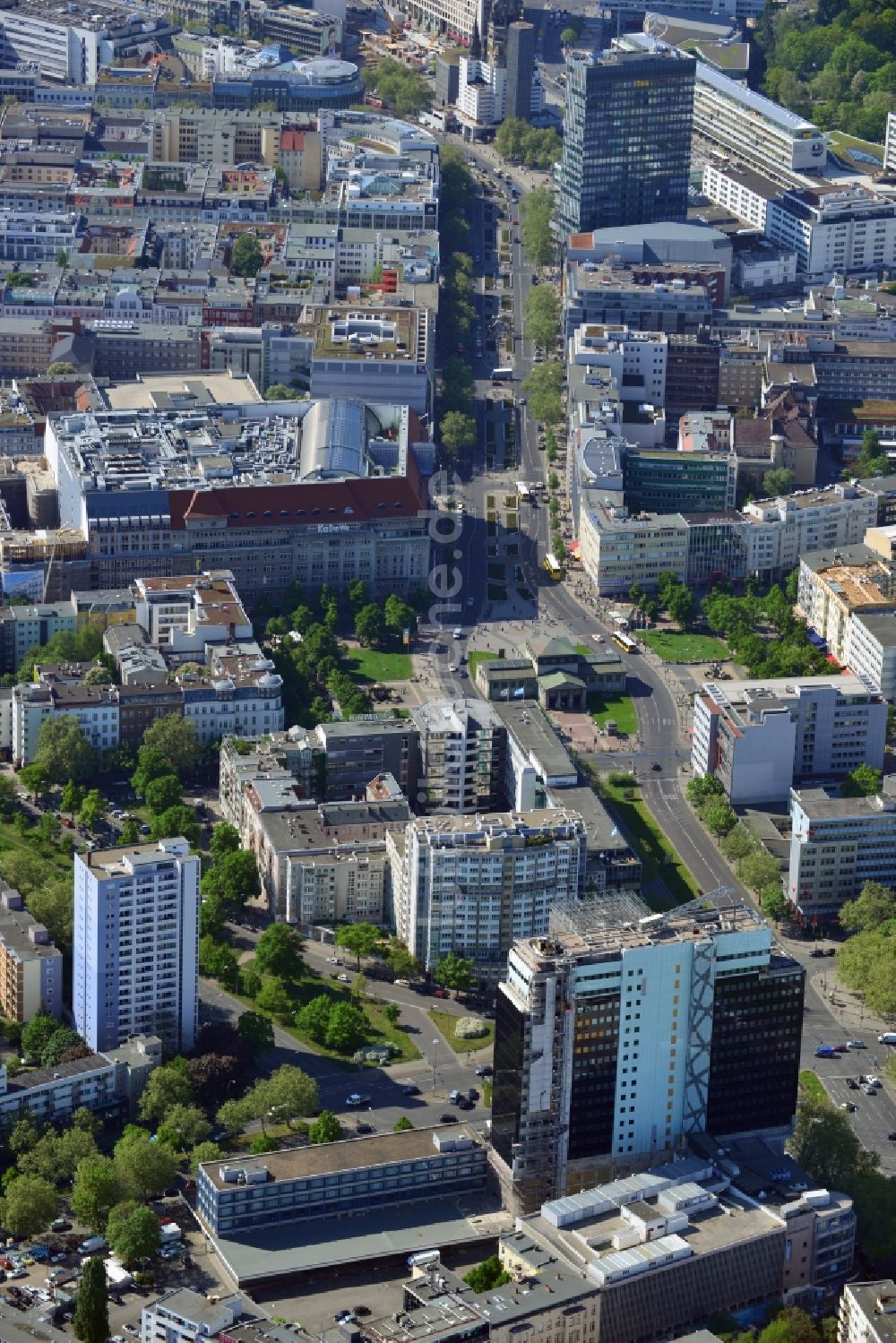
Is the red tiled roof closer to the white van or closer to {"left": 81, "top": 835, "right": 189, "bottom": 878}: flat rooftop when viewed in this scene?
{"left": 81, "top": 835, "right": 189, "bottom": 878}: flat rooftop

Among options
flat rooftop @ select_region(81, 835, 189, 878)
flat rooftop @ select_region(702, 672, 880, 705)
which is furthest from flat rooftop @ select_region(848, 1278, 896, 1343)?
flat rooftop @ select_region(702, 672, 880, 705)

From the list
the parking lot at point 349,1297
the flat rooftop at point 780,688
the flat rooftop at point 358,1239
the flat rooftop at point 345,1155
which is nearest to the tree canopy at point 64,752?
the flat rooftop at point 780,688

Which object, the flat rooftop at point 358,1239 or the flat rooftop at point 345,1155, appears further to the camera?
the flat rooftop at point 345,1155

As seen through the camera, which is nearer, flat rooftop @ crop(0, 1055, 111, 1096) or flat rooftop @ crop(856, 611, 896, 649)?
flat rooftop @ crop(0, 1055, 111, 1096)

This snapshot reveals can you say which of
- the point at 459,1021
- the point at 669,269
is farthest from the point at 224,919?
the point at 669,269

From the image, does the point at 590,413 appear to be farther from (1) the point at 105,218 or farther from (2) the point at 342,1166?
(2) the point at 342,1166

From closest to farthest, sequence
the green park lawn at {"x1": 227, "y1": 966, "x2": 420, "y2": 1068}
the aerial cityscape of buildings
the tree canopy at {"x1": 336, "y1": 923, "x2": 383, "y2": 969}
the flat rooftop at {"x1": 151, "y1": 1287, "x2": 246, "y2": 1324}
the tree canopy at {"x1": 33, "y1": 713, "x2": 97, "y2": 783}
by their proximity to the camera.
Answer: the flat rooftop at {"x1": 151, "y1": 1287, "x2": 246, "y2": 1324} < the aerial cityscape of buildings < the green park lawn at {"x1": 227, "y1": 966, "x2": 420, "y2": 1068} < the tree canopy at {"x1": 336, "y1": 923, "x2": 383, "y2": 969} < the tree canopy at {"x1": 33, "y1": 713, "x2": 97, "y2": 783}

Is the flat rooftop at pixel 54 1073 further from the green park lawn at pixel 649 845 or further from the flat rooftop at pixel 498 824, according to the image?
the green park lawn at pixel 649 845

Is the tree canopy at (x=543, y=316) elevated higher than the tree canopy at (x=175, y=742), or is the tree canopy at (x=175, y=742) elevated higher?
the tree canopy at (x=543, y=316)
